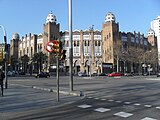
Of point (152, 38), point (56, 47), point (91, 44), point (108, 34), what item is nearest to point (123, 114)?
point (56, 47)

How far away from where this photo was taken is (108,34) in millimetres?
115438

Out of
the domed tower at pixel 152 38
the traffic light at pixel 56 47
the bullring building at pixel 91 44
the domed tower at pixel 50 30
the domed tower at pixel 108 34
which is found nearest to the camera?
the traffic light at pixel 56 47

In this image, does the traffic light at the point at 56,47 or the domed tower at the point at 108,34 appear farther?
the domed tower at the point at 108,34

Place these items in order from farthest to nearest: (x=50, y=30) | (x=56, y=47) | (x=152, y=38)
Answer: (x=152, y=38) < (x=50, y=30) < (x=56, y=47)

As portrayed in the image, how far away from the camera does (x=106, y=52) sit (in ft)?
370

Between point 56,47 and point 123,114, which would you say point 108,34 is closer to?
point 56,47

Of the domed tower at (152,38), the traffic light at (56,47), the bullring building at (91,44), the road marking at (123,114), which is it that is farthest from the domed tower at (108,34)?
the road marking at (123,114)

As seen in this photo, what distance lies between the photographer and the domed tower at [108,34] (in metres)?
112

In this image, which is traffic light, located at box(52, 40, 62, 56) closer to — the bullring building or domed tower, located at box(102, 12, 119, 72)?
the bullring building

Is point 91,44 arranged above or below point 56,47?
above

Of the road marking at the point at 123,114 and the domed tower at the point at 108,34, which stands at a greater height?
the domed tower at the point at 108,34

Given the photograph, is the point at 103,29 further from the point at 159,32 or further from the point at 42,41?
the point at 159,32

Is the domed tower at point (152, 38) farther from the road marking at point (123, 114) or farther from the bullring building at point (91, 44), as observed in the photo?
the road marking at point (123, 114)

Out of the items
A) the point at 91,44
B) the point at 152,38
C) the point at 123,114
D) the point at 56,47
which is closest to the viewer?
the point at 123,114
